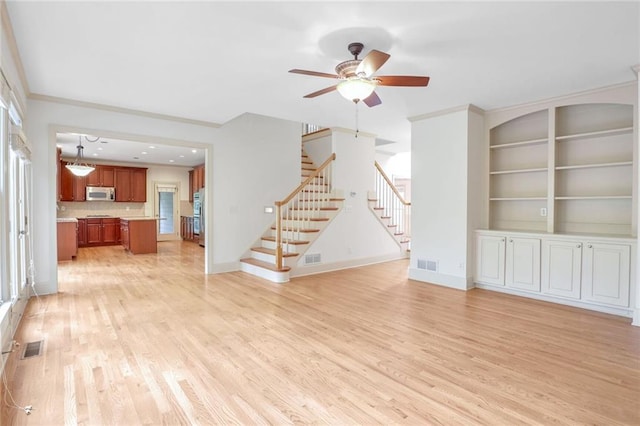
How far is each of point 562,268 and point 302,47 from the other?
4.08 metres

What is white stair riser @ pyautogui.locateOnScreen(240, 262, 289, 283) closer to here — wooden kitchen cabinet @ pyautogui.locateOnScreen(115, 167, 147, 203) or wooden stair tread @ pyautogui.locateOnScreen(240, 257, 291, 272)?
wooden stair tread @ pyautogui.locateOnScreen(240, 257, 291, 272)

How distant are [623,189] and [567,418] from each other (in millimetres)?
3592

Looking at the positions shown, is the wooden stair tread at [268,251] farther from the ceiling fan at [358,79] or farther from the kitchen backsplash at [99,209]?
the kitchen backsplash at [99,209]

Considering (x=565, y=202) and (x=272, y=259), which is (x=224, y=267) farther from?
(x=565, y=202)

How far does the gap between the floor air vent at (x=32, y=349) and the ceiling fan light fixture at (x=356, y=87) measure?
342 cm

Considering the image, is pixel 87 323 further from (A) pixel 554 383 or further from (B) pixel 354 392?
(A) pixel 554 383

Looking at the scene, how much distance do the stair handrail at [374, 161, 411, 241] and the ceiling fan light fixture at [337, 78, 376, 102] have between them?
4.54m

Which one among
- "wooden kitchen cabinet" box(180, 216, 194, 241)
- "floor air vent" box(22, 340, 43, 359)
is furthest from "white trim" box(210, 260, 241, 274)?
"wooden kitchen cabinet" box(180, 216, 194, 241)

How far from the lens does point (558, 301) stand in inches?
169

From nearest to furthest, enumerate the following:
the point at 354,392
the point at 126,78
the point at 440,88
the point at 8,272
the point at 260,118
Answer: the point at 354,392, the point at 8,272, the point at 126,78, the point at 440,88, the point at 260,118

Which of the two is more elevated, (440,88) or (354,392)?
(440,88)

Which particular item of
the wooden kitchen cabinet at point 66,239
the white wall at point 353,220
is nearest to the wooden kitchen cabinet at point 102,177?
the wooden kitchen cabinet at point 66,239

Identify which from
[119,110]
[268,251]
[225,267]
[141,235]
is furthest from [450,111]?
[141,235]

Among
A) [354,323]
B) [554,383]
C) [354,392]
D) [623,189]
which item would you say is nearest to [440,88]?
[623,189]
